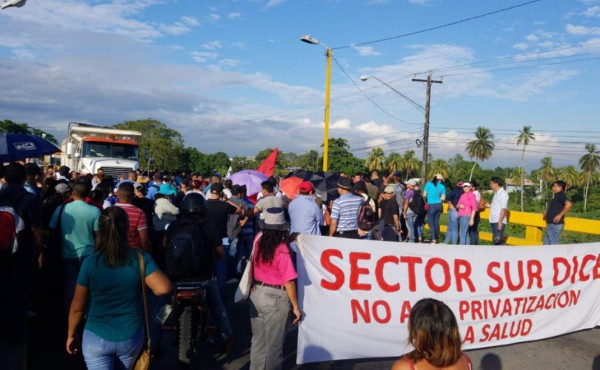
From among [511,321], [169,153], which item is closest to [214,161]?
[169,153]

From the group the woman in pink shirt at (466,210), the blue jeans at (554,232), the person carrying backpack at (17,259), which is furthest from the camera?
the woman in pink shirt at (466,210)

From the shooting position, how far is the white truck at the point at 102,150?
22.5 metres

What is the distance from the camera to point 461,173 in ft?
403

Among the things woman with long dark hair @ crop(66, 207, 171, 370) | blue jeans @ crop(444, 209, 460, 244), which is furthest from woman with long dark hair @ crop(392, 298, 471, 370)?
blue jeans @ crop(444, 209, 460, 244)

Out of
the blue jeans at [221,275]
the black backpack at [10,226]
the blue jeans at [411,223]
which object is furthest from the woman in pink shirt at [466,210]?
the black backpack at [10,226]

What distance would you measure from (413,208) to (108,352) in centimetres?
1089

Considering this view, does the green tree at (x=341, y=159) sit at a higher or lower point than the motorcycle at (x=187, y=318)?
higher

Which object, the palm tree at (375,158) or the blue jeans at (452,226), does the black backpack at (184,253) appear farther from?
the palm tree at (375,158)

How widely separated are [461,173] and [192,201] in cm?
12412

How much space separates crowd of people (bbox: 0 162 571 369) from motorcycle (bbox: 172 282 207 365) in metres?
0.21

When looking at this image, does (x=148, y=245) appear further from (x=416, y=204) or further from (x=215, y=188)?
(x=416, y=204)

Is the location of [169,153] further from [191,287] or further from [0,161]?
[191,287]

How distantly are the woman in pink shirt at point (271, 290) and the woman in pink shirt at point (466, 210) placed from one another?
8.58m

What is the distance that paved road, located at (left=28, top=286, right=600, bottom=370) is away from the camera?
5363 millimetres
